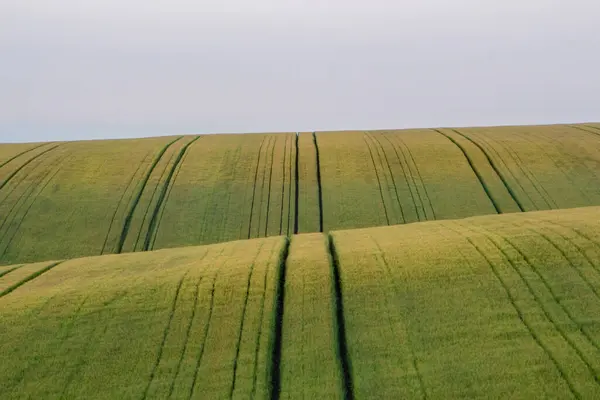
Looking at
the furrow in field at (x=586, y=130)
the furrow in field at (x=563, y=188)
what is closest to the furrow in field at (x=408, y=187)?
the furrow in field at (x=563, y=188)

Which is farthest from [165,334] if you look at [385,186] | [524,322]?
[385,186]

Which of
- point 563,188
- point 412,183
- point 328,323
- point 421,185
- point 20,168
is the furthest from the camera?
point 20,168

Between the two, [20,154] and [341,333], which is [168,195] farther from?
[341,333]

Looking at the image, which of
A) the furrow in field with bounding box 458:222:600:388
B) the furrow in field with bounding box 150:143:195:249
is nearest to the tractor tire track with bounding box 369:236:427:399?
the furrow in field with bounding box 458:222:600:388

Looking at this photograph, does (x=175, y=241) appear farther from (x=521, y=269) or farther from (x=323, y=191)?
(x=521, y=269)

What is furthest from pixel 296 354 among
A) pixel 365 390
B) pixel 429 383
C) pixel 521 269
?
pixel 521 269
